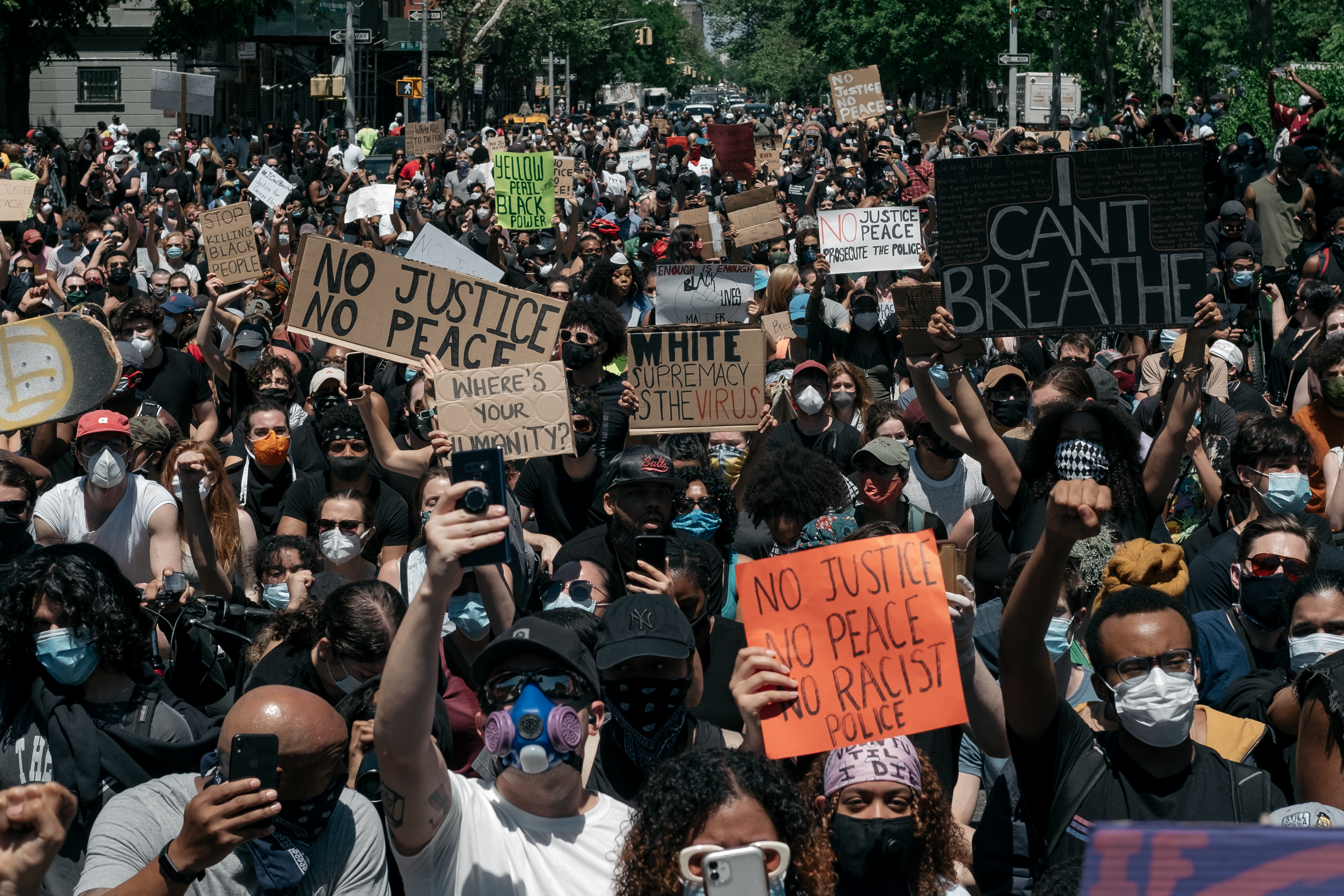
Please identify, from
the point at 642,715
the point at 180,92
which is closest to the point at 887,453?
the point at 642,715

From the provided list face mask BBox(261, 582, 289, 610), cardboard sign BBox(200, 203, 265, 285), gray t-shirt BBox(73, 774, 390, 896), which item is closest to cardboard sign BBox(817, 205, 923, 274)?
cardboard sign BBox(200, 203, 265, 285)

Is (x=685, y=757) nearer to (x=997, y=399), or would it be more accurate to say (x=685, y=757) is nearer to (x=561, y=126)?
(x=997, y=399)

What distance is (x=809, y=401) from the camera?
314 inches

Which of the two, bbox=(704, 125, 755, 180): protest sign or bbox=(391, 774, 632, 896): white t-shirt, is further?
bbox=(704, 125, 755, 180): protest sign

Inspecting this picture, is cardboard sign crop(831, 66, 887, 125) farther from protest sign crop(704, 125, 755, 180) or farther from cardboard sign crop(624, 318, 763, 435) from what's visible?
cardboard sign crop(624, 318, 763, 435)

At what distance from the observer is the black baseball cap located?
3.72 m

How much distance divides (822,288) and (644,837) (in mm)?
9419

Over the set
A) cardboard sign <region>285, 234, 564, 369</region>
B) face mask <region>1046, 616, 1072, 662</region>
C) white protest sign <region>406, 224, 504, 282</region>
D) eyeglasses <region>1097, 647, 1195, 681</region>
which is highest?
white protest sign <region>406, 224, 504, 282</region>

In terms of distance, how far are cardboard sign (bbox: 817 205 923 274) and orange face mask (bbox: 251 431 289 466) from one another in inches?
217

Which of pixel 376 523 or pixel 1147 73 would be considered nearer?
pixel 376 523

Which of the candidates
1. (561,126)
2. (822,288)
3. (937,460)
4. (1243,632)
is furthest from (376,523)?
(561,126)

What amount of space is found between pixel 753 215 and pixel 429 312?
331 inches

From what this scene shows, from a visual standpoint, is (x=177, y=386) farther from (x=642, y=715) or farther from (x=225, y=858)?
(x=225, y=858)

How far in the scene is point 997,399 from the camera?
25.2ft
